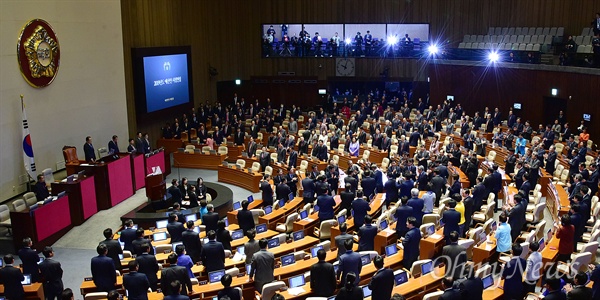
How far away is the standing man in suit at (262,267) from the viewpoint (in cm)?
991

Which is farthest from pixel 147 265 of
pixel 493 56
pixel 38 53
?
pixel 493 56

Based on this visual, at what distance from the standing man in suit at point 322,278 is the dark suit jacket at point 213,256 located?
6.38 feet

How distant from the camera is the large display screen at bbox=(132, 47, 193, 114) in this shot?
24344mm

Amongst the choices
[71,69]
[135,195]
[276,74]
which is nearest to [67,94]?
[71,69]

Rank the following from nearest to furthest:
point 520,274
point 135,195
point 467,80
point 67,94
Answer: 1. point 520,274
2. point 135,195
3. point 67,94
4. point 467,80

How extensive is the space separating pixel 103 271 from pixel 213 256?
190 cm

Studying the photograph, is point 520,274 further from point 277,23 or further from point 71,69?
point 277,23

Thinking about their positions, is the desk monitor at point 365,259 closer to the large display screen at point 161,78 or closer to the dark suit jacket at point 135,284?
the dark suit jacket at point 135,284

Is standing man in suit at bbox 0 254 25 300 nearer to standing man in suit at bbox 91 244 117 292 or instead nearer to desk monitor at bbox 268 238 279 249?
standing man in suit at bbox 91 244 117 292

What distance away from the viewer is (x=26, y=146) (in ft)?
58.7

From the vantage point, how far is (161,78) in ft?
84.8

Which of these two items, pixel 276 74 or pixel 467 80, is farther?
pixel 276 74

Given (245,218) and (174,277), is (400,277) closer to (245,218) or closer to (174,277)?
(174,277)

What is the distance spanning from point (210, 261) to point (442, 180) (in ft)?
27.1
